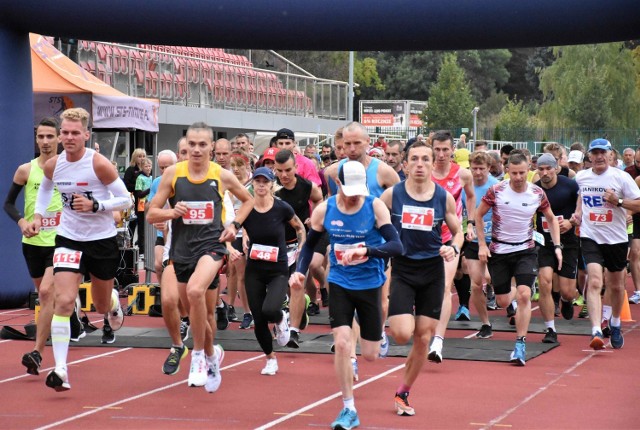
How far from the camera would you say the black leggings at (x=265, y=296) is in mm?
9953

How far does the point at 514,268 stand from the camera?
11.4 m

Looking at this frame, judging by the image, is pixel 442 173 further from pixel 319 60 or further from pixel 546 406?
pixel 319 60

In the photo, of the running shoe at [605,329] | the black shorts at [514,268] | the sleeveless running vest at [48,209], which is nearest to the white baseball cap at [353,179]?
the black shorts at [514,268]

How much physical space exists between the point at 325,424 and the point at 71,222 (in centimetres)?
285

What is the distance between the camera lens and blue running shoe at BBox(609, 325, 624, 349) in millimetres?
11789

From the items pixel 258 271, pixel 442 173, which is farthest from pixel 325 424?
pixel 442 173

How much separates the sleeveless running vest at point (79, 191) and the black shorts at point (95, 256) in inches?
1.7

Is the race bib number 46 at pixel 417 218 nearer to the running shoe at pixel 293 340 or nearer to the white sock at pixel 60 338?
the running shoe at pixel 293 340

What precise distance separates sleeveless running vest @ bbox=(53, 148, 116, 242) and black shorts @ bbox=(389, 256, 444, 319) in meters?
2.46

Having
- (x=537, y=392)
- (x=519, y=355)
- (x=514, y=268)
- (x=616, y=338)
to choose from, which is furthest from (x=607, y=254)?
(x=537, y=392)

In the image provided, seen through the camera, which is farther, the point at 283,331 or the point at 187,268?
the point at 283,331

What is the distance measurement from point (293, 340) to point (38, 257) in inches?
103

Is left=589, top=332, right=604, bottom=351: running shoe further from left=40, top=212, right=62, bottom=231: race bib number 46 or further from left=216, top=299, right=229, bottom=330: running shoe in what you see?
left=40, top=212, right=62, bottom=231: race bib number 46

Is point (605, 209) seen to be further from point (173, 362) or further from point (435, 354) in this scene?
point (173, 362)
